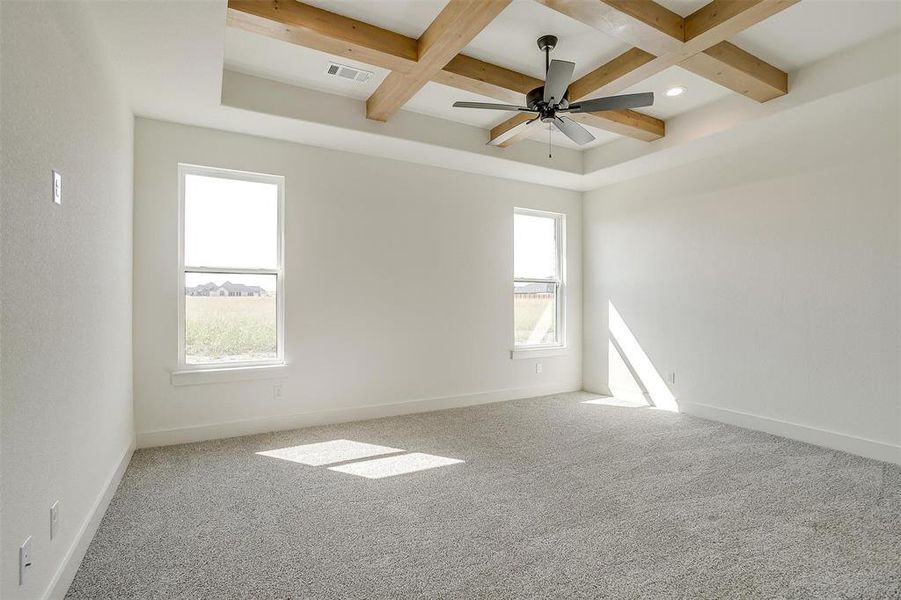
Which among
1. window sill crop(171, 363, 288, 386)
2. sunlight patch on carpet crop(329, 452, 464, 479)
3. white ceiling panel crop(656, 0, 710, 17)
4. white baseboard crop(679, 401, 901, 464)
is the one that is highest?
white ceiling panel crop(656, 0, 710, 17)

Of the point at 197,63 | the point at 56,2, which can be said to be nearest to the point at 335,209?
the point at 197,63

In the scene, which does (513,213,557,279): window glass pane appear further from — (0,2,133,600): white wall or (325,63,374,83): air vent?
(0,2,133,600): white wall

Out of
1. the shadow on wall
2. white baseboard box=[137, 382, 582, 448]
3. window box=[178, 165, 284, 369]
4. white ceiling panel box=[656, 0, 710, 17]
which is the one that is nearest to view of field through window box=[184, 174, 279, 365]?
window box=[178, 165, 284, 369]

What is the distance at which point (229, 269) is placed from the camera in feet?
13.1

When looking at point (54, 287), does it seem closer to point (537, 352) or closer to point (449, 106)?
point (449, 106)

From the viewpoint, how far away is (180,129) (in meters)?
3.74

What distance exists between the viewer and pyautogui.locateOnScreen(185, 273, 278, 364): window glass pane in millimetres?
3891

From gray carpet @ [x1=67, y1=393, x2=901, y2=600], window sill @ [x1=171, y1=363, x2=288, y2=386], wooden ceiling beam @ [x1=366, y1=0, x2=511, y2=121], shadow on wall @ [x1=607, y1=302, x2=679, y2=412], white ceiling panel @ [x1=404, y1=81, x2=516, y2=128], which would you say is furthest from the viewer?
shadow on wall @ [x1=607, y1=302, x2=679, y2=412]

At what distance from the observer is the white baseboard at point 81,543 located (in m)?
1.76

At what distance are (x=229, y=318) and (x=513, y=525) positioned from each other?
2.92m

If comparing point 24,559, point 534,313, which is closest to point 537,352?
point 534,313

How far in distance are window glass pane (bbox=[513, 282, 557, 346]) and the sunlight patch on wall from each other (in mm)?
2482

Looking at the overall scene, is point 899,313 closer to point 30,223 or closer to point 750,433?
point 750,433

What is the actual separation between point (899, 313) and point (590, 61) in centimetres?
284
